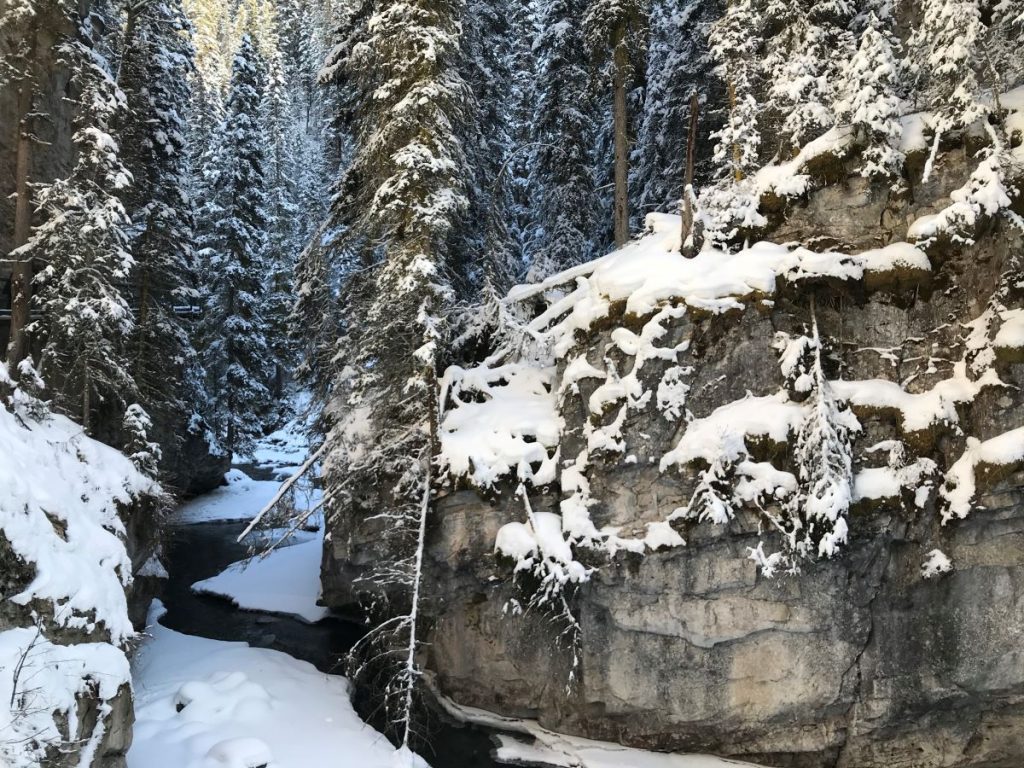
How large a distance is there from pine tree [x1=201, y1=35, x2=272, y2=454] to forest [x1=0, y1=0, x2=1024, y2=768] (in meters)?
11.9

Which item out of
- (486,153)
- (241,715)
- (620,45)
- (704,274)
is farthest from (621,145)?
(241,715)

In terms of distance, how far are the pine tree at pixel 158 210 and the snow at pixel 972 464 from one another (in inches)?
728

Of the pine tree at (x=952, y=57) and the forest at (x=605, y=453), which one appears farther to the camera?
the forest at (x=605, y=453)

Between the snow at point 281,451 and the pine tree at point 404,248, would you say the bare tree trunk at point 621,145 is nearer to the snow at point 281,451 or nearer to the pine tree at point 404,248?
the pine tree at point 404,248

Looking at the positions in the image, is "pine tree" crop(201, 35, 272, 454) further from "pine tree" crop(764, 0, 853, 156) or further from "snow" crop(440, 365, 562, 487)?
"pine tree" crop(764, 0, 853, 156)

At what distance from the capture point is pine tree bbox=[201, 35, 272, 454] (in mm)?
28891

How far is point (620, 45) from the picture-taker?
17797mm

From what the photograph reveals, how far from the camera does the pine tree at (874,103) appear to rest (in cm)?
1033

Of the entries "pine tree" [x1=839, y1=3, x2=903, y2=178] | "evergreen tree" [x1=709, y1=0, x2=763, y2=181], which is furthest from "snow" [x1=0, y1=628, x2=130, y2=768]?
"pine tree" [x1=839, y1=3, x2=903, y2=178]

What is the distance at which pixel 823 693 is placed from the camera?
1013 cm

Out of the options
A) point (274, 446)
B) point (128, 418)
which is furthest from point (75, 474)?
point (274, 446)

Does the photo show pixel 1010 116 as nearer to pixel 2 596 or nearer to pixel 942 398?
pixel 942 398

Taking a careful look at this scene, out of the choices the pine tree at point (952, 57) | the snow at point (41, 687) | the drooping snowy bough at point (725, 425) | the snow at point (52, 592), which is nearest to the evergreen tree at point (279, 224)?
the snow at point (52, 592)

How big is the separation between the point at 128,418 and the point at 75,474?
11.7ft
